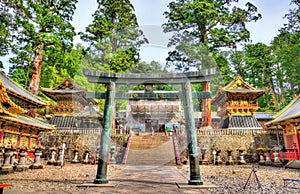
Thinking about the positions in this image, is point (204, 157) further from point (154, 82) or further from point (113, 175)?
point (154, 82)

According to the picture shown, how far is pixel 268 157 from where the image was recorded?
14625 millimetres

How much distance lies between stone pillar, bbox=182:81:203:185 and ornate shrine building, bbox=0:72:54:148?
7705 millimetres

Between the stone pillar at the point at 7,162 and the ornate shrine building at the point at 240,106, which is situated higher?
the ornate shrine building at the point at 240,106

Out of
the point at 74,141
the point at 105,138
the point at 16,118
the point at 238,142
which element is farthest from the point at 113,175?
the point at 238,142

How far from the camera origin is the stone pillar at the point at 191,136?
538 centimetres

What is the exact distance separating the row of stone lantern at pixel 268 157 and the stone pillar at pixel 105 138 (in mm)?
11945

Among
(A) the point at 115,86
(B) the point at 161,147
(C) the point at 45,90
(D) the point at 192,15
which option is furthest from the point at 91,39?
(A) the point at 115,86

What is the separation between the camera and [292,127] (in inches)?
581

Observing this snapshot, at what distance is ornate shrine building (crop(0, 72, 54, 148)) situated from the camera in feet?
33.2

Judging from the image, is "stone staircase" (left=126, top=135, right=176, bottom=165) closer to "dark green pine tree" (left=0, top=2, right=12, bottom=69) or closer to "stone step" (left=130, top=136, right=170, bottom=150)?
"stone step" (left=130, top=136, right=170, bottom=150)

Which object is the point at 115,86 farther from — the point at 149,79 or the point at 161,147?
the point at 161,147

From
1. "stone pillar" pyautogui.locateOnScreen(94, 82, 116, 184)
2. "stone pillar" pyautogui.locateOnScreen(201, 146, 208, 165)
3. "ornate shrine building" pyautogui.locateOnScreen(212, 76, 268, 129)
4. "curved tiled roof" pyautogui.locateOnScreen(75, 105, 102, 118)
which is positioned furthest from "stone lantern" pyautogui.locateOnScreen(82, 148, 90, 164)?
"ornate shrine building" pyautogui.locateOnScreen(212, 76, 268, 129)

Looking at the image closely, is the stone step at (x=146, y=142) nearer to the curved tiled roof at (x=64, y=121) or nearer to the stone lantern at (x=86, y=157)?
the stone lantern at (x=86, y=157)

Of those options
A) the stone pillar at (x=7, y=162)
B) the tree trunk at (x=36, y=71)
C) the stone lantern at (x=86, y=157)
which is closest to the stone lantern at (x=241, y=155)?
the stone lantern at (x=86, y=157)
